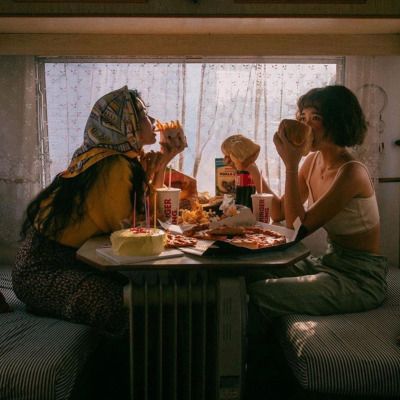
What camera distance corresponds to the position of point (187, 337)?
143 centimetres

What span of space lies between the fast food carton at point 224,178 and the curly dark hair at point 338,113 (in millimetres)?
475

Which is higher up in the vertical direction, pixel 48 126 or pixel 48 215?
pixel 48 126

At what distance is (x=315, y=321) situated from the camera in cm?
146

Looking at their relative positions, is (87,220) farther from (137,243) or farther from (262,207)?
(262,207)

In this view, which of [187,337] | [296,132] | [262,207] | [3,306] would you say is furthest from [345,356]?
[3,306]

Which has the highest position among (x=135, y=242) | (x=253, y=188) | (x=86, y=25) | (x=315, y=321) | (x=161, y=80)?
(x=86, y=25)

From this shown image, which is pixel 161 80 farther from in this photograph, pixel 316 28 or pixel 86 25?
pixel 316 28

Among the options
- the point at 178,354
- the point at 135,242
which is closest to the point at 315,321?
the point at 178,354

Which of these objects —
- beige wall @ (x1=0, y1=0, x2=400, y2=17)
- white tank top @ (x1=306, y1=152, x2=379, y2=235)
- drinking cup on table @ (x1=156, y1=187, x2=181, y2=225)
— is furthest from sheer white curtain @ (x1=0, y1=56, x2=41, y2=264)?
white tank top @ (x1=306, y1=152, x2=379, y2=235)

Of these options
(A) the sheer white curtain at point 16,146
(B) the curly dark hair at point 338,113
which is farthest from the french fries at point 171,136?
(A) the sheer white curtain at point 16,146

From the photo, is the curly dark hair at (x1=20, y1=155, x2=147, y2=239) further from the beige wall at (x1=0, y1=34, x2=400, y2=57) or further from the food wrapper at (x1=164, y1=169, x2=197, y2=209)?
the beige wall at (x1=0, y1=34, x2=400, y2=57)

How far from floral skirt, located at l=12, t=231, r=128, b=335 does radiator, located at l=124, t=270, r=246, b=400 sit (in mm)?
105

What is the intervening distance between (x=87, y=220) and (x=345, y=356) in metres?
0.90

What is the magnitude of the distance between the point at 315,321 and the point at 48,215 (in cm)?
94
